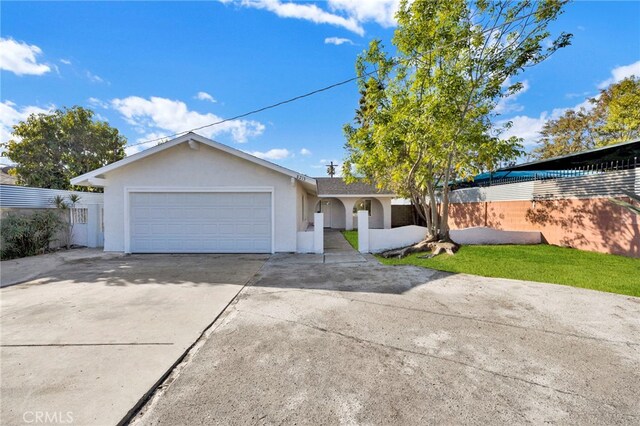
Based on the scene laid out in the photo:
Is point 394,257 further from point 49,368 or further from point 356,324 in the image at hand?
point 49,368

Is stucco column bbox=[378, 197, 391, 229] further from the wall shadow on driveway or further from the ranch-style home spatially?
the wall shadow on driveway

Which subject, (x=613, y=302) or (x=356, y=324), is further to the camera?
(x=613, y=302)

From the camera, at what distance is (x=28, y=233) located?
9898mm

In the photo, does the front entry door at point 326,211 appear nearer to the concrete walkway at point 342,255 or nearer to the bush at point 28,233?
the concrete walkway at point 342,255

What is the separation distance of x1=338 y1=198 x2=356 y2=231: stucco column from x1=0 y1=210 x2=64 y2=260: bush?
49.5ft

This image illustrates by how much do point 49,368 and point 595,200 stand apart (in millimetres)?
13671

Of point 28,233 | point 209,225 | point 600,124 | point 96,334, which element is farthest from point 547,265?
point 600,124

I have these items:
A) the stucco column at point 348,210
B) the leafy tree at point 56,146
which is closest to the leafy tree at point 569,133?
the stucco column at point 348,210

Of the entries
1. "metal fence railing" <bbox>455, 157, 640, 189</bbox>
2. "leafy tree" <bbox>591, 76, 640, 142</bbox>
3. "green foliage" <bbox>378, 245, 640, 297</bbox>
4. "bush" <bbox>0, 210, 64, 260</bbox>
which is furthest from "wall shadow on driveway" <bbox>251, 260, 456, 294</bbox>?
"leafy tree" <bbox>591, 76, 640, 142</bbox>

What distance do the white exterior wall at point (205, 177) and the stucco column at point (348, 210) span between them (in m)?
9.93

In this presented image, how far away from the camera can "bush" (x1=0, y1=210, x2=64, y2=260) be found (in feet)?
30.9

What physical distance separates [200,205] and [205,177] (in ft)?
3.47

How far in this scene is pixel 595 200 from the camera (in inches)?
361

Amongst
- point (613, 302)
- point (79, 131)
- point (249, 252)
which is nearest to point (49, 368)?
point (249, 252)
